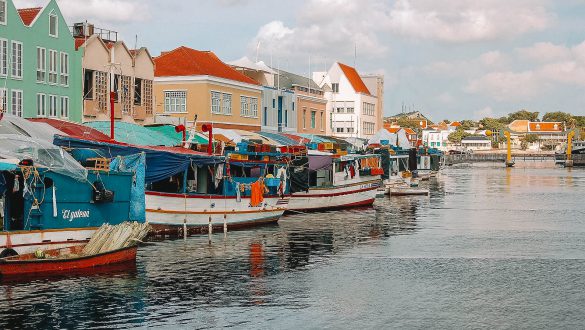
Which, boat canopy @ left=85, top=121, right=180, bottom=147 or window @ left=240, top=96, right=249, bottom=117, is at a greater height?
window @ left=240, top=96, right=249, bottom=117

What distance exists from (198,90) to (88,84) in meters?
12.9

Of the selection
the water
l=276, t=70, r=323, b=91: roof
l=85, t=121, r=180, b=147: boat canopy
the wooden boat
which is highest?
l=276, t=70, r=323, b=91: roof

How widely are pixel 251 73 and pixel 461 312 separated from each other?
6488 cm

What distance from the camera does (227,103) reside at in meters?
73.4

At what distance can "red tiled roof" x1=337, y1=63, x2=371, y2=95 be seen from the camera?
411 feet

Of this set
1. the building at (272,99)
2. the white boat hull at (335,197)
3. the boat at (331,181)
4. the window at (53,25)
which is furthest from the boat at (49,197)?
the building at (272,99)

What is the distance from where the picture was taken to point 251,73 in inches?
3393

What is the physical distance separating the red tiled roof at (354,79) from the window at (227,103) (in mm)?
52902

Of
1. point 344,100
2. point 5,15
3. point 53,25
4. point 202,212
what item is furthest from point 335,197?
point 344,100

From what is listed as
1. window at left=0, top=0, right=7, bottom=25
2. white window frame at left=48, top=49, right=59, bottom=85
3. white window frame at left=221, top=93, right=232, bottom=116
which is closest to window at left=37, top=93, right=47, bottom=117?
white window frame at left=48, top=49, right=59, bottom=85

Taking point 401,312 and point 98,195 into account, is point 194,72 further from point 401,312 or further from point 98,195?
point 401,312

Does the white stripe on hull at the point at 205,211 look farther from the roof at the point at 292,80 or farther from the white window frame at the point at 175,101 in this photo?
the roof at the point at 292,80

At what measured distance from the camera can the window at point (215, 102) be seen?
2773 inches

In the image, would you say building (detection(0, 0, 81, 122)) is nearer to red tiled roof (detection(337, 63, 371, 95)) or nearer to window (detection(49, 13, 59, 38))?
window (detection(49, 13, 59, 38))
